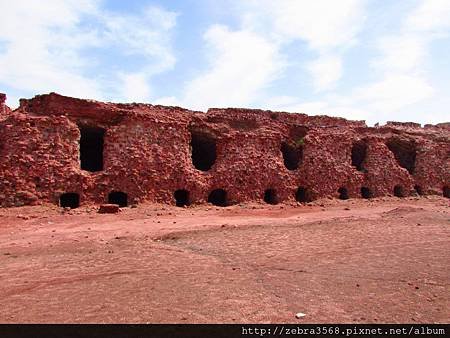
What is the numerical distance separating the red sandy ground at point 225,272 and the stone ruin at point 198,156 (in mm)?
3870

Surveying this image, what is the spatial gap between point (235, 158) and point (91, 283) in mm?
14543

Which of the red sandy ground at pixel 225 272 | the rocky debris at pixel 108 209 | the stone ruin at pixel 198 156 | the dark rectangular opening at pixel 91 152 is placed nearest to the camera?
the red sandy ground at pixel 225 272

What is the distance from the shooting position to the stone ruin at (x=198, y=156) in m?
16.9

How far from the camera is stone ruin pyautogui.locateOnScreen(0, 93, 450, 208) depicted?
16.9 meters

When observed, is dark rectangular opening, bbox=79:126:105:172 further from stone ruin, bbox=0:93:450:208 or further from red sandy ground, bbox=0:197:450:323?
red sandy ground, bbox=0:197:450:323

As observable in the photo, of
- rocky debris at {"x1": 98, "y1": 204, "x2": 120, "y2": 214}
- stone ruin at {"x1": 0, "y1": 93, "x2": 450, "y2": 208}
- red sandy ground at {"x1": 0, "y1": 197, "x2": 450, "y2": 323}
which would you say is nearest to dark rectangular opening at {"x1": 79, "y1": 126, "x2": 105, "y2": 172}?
stone ruin at {"x1": 0, "y1": 93, "x2": 450, "y2": 208}

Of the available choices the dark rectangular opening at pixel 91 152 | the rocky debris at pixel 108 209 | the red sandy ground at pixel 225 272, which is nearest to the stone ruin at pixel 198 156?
the dark rectangular opening at pixel 91 152

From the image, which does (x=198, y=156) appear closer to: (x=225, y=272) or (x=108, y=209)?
(x=108, y=209)

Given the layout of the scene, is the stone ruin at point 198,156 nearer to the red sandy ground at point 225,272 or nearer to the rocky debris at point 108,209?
the rocky debris at point 108,209

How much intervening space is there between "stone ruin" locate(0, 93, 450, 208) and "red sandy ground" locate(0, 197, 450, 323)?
12.7 ft

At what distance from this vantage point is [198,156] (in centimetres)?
2372

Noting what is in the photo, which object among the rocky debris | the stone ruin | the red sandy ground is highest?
the stone ruin

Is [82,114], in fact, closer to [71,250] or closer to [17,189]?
[17,189]

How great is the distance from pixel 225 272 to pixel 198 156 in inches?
650
